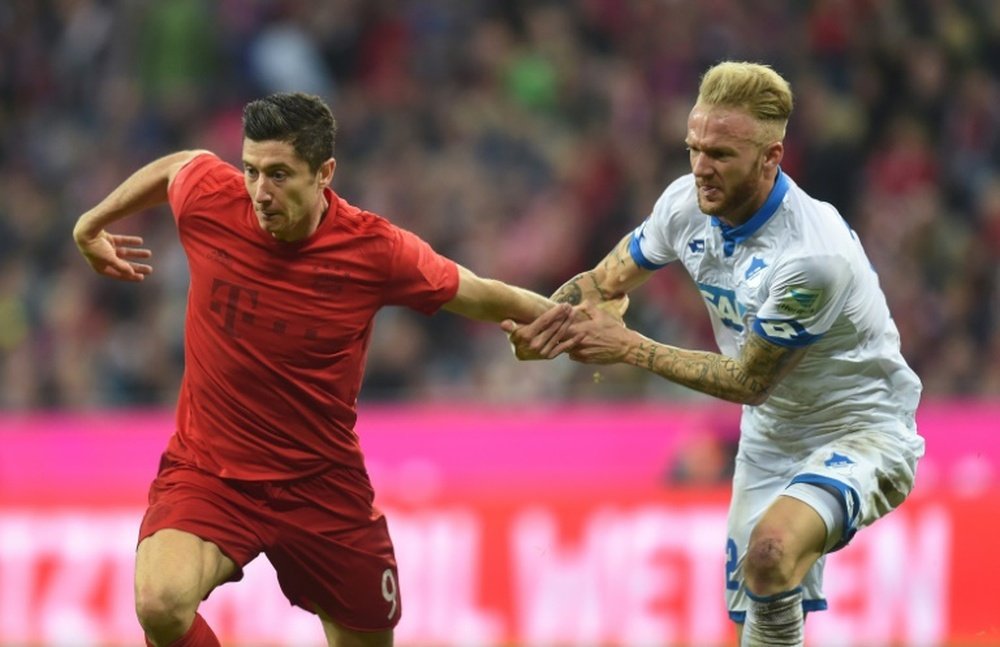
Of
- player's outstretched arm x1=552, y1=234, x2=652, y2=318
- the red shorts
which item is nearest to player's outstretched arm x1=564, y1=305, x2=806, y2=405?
player's outstretched arm x1=552, y1=234, x2=652, y2=318

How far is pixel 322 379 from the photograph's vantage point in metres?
7.05

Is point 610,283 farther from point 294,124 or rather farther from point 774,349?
point 294,124

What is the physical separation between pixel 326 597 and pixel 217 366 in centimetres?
98

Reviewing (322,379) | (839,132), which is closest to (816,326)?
(322,379)

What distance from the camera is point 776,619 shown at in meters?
6.80

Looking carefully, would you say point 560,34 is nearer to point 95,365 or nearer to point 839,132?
point 839,132

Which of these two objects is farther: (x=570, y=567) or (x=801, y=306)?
(x=570, y=567)

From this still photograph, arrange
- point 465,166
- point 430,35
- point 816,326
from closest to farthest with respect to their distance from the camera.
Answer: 1. point 816,326
2. point 465,166
3. point 430,35

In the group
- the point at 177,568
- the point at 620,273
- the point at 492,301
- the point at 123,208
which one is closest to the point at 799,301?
the point at 620,273

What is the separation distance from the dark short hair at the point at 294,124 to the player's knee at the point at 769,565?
2084 millimetres

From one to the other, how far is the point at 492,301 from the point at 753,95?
4.18 feet

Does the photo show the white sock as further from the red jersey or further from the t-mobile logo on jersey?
the t-mobile logo on jersey

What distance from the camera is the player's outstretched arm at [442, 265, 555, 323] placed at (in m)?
7.23

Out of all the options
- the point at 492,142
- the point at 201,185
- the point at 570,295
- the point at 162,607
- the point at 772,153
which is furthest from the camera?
the point at 492,142
